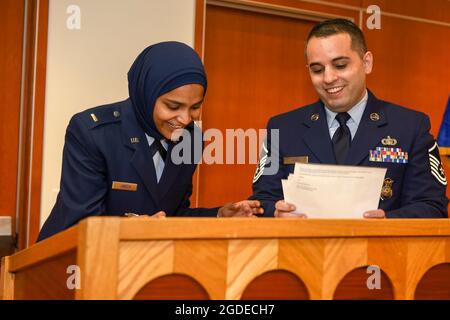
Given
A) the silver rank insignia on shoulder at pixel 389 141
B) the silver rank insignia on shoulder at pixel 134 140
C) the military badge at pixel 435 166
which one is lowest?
the military badge at pixel 435 166

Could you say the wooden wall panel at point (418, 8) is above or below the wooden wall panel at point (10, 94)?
above

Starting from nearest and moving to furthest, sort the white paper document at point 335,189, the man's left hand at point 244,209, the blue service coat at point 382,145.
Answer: the white paper document at point 335,189 → the man's left hand at point 244,209 → the blue service coat at point 382,145

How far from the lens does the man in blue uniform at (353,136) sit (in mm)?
2033

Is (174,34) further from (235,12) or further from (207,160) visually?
(207,160)

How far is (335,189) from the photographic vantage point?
1.38 m

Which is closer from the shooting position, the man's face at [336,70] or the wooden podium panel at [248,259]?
the wooden podium panel at [248,259]

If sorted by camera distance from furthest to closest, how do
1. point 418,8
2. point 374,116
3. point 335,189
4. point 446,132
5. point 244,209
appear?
point 418,8 → point 446,132 → point 374,116 → point 244,209 → point 335,189

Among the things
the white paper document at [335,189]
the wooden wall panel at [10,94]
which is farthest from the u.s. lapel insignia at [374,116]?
the wooden wall panel at [10,94]

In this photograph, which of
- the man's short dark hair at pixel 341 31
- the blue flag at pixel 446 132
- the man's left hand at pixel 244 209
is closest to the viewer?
the man's left hand at pixel 244 209

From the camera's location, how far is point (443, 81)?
4953 millimetres

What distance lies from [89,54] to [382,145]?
6.91ft

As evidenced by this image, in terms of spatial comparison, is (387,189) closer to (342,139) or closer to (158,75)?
(342,139)

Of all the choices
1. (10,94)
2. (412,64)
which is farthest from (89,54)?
(412,64)

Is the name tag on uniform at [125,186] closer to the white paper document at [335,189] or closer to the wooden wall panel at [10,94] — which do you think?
the white paper document at [335,189]
